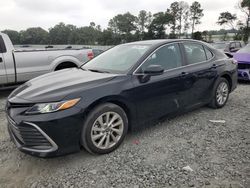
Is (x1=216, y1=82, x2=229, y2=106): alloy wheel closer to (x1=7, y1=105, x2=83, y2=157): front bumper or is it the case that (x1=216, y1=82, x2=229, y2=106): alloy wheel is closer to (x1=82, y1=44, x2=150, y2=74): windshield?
(x1=82, y1=44, x2=150, y2=74): windshield

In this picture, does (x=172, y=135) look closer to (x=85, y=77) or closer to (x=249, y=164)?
(x=249, y=164)

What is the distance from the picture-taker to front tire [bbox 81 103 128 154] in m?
2.96

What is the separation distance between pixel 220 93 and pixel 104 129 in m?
2.92

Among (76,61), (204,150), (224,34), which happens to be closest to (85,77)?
(204,150)

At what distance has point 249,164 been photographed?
2955mm

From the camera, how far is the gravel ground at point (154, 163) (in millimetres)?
2664

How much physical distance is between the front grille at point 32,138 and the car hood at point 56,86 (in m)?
0.33

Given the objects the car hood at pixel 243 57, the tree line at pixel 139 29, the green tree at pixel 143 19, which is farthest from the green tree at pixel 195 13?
the car hood at pixel 243 57

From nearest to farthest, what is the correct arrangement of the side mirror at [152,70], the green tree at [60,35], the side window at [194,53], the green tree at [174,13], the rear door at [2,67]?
1. the side mirror at [152,70]
2. the side window at [194,53]
3. the rear door at [2,67]
4. the green tree at [60,35]
5. the green tree at [174,13]

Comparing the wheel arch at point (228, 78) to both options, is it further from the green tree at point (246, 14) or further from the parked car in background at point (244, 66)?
the green tree at point (246, 14)

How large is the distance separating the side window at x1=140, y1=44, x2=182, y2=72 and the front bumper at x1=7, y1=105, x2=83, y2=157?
1393 mm

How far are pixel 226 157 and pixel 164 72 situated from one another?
1523 mm

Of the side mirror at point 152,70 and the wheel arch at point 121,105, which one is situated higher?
the side mirror at point 152,70

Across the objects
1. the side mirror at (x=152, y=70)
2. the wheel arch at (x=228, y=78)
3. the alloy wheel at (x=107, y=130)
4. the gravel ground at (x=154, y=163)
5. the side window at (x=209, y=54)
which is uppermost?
the side window at (x=209, y=54)
